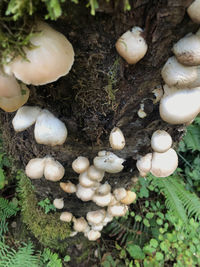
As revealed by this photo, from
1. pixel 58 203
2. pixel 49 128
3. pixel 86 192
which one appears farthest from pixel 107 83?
pixel 58 203

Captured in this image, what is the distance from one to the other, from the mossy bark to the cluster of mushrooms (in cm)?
6

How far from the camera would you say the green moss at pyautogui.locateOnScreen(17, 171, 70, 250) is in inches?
76.7

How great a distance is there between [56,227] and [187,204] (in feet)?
4.43

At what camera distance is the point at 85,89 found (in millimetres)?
934

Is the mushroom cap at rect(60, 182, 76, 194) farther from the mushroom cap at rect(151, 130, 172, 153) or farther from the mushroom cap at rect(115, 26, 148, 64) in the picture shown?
the mushroom cap at rect(115, 26, 148, 64)

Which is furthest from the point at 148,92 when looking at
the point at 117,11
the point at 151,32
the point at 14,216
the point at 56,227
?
the point at 14,216

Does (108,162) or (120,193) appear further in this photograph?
(120,193)

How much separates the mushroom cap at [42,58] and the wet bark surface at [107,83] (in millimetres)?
65

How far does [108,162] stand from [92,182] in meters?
0.19

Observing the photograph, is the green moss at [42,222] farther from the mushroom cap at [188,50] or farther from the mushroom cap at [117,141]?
the mushroom cap at [188,50]

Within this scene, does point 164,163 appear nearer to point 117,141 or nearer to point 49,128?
point 117,141

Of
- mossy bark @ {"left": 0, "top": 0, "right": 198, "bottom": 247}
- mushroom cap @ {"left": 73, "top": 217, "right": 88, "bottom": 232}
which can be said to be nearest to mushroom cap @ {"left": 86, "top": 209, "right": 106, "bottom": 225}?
mushroom cap @ {"left": 73, "top": 217, "right": 88, "bottom": 232}

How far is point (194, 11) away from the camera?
66cm

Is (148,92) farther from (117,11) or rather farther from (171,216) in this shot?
(171,216)
